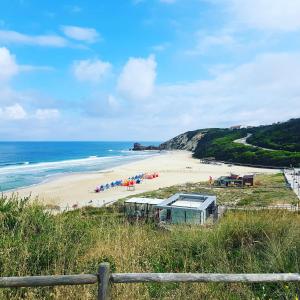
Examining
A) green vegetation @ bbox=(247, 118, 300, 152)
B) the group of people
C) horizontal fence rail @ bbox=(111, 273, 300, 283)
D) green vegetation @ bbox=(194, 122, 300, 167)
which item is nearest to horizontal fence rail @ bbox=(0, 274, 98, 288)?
horizontal fence rail @ bbox=(111, 273, 300, 283)

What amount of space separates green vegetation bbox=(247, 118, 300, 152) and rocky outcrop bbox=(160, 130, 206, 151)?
3348cm

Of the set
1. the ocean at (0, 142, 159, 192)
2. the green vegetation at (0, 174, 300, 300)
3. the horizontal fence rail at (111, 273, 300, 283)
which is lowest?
the ocean at (0, 142, 159, 192)

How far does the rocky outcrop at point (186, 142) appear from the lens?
135 metres

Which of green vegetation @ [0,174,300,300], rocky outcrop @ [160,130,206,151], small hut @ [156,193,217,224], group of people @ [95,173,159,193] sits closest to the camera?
green vegetation @ [0,174,300,300]

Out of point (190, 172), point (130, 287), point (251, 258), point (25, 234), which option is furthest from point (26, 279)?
point (190, 172)

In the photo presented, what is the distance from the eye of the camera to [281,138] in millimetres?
92250

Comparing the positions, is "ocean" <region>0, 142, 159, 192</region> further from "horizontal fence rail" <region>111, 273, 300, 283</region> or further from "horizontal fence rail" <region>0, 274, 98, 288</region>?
"horizontal fence rail" <region>111, 273, 300, 283</region>

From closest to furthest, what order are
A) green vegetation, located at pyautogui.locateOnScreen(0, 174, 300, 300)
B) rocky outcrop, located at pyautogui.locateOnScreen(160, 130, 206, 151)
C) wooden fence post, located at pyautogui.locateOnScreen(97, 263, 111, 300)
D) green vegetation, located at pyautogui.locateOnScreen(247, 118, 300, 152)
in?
wooden fence post, located at pyautogui.locateOnScreen(97, 263, 111, 300) → green vegetation, located at pyautogui.locateOnScreen(0, 174, 300, 300) → green vegetation, located at pyautogui.locateOnScreen(247, 118, 300, 152) → rocky outcrop, located at pyautogui.locateOnScreen(160, 130, 206, 151)

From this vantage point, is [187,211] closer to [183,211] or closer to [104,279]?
[183,211]

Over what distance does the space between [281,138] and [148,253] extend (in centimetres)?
9349

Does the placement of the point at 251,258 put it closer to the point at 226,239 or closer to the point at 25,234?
the point at 226,239

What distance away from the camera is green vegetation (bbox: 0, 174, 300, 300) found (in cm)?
414

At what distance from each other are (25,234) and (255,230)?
12.4 ft

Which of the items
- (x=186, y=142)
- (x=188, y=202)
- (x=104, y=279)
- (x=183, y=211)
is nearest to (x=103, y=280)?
(x=104, y=279)
